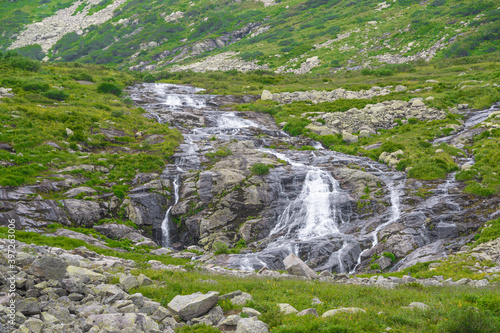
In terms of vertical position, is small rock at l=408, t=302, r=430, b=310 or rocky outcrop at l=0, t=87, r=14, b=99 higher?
rocky outcrop at l=0, t=87, r=14, b=99

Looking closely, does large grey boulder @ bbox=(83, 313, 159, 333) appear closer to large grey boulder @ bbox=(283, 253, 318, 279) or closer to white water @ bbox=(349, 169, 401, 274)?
large grey boulder @ bbox=(283, 253, 318, 279)

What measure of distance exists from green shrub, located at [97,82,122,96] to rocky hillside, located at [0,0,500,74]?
1814 inches

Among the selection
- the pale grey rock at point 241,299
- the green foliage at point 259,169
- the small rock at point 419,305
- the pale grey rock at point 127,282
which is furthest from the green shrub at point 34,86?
the small rock at point 419,305

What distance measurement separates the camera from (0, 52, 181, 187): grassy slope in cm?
2445

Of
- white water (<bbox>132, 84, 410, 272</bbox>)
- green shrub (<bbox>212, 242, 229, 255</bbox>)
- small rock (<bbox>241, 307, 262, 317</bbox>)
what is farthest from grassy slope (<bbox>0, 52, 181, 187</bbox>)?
small rock (<bbox>241, 307, 262, 317</bbox>)

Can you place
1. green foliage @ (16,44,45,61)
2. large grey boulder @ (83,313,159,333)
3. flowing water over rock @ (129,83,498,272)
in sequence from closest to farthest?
1. large grey boulder @ (83,313,159,333)
2. flowing water over rock @ (129,83,498,272)
3. green foliage @ (16,44,45,61)

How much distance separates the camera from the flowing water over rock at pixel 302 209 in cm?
1925

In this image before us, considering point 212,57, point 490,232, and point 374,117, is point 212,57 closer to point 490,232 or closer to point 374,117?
point 374,117

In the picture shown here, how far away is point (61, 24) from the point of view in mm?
150000

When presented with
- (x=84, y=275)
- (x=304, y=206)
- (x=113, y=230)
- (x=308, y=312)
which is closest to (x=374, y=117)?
(x=304, y=206)

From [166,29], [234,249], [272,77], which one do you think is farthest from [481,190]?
[166,29]

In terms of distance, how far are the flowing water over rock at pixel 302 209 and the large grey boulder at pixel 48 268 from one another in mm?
9946

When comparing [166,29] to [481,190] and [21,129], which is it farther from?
[481,190]

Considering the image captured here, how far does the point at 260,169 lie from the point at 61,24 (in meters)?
163
